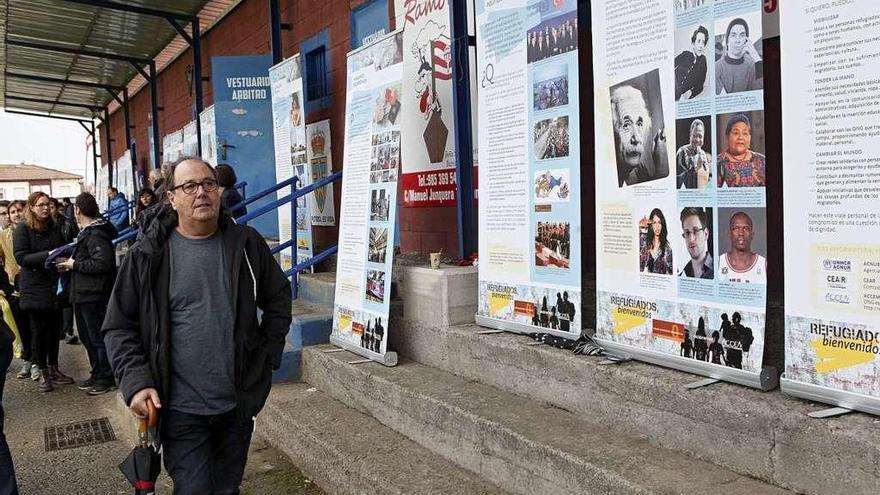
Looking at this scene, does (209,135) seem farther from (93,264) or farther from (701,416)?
(701,416)

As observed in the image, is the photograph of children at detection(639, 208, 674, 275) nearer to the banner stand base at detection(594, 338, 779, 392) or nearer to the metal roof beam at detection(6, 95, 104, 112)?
the banner stand base at detection(594, 338, 779, 392)

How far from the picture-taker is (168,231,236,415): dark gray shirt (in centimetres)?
287

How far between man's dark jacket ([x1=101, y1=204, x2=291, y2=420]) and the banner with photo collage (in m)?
3.68

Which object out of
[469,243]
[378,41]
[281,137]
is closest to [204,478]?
[469,243]

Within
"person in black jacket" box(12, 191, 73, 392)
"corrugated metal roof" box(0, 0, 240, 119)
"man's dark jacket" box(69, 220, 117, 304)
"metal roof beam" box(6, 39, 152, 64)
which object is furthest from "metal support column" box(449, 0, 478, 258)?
"metal roof beam" box(6, 39, 152, 64)

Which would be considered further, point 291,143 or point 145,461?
point 291,143

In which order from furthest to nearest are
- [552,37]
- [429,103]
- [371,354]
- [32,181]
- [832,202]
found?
[32,181]
[429,103]
[371,354]
[552,37]
[832,202]

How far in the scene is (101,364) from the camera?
6.81m

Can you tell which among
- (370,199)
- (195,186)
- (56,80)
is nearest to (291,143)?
(370,199)

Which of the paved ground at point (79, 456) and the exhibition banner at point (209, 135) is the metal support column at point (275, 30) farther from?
the paved ground at point (79, 456)

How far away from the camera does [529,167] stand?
3.94 meters

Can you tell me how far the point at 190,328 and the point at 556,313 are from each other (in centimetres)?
178

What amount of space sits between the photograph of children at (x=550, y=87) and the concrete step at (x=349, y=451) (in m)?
1.82

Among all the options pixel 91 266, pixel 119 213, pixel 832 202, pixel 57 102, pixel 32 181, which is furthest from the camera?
pixel 32 181
